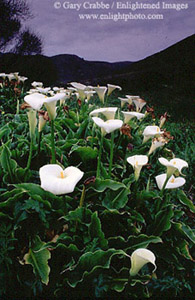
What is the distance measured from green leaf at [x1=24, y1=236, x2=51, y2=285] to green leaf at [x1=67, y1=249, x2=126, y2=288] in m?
0.13

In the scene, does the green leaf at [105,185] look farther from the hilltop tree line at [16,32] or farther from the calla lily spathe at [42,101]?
the hilltop tree line at [16,32]

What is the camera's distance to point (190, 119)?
262 inches

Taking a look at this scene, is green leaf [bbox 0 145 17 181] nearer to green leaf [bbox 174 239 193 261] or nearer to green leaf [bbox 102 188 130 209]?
green leaf [bbox 102 188 130 209]

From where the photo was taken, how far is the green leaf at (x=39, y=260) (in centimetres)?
132

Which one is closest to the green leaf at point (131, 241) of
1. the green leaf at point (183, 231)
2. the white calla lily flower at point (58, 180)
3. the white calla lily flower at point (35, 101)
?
the green leaf at point (183, 231)

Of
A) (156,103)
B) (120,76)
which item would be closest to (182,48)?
(120,76)

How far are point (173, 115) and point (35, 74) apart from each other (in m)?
4.98

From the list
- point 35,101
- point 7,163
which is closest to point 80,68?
point 7,163

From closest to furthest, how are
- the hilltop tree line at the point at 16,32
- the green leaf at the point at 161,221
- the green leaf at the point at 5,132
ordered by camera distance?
the green leaf at the point at 161,221, the green leaf at the point at 5,132, the hilltop tree line at the point at 16,32

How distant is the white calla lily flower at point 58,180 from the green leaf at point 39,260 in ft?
1.37

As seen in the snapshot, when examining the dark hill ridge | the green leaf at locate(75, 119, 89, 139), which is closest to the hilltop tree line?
the dark hill ridge

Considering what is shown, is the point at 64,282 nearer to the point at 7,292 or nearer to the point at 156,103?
the point at 7,292

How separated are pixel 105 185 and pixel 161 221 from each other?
1.34 feet

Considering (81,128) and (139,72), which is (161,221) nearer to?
(81,128)
